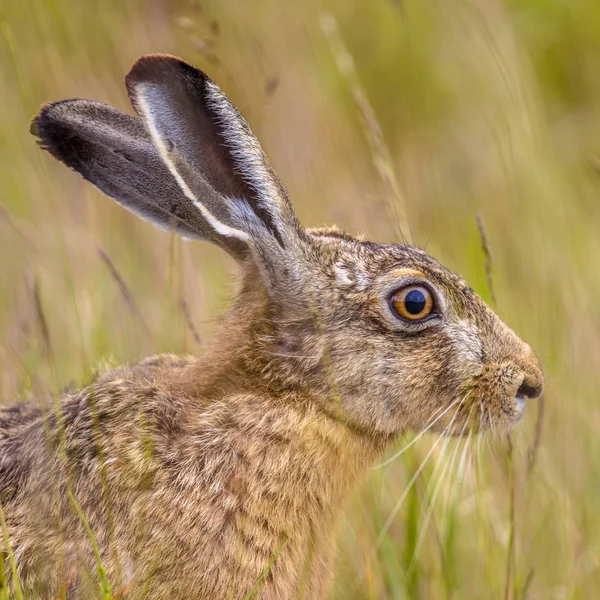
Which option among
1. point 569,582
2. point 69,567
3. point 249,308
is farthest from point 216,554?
point 569,582

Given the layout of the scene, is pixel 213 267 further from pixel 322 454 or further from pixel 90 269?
pixel 322 454

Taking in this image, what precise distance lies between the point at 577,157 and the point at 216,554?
6.60m

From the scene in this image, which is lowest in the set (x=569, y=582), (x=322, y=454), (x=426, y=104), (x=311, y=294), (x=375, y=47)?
(x=569, y=582)

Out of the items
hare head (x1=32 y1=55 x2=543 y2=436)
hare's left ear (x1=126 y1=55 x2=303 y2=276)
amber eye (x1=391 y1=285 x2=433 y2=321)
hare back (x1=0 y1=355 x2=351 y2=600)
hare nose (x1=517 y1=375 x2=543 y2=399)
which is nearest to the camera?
hare back (x1=0 y1=355 x2=351 y2=600)

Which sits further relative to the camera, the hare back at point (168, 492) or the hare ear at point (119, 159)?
the hare ear at point (119, 159)

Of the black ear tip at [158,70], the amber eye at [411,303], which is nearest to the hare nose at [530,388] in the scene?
the amber eye at [411,303]

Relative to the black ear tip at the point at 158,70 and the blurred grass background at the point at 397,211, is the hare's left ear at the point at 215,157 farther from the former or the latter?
the blurred grass background at the point at 397,211

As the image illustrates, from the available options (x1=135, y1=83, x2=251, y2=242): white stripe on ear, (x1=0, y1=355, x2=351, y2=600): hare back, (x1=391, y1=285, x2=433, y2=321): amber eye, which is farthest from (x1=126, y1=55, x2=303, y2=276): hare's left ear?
(x1=0, y1=355, x2=351, y2=600): hare back

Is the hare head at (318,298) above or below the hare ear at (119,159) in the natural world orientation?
below

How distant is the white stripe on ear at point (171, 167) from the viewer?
14.4ft

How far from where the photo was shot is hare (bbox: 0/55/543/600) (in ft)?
14.2

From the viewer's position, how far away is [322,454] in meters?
4.68

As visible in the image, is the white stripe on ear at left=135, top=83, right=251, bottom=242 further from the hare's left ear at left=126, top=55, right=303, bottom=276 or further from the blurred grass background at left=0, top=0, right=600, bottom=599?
the blurred grass background at left=0, top=0, right=600, bottom=599

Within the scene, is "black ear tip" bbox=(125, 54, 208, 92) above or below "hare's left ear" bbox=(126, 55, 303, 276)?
above
